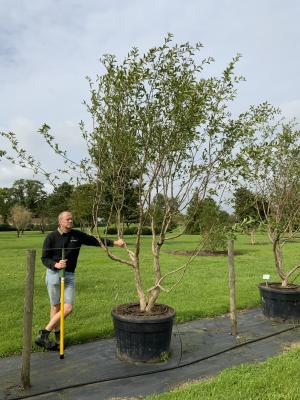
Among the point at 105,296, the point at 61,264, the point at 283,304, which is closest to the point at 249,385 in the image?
the point at 61,264

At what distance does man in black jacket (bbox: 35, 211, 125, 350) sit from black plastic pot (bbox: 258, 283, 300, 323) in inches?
142

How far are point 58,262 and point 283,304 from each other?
181 inches

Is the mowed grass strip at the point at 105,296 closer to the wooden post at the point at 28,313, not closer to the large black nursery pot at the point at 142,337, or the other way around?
the large black nursery pot at the point at 142,337

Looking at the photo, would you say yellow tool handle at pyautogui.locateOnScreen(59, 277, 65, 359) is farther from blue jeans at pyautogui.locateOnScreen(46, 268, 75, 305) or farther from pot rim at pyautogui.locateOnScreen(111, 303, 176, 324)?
pot rim at pyautogui.locateOnScreen(111, 303, 176, 324)

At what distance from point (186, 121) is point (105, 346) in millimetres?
3683

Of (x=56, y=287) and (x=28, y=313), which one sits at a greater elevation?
(x=56, y=287)

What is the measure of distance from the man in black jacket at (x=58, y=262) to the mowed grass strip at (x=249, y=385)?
214 cm

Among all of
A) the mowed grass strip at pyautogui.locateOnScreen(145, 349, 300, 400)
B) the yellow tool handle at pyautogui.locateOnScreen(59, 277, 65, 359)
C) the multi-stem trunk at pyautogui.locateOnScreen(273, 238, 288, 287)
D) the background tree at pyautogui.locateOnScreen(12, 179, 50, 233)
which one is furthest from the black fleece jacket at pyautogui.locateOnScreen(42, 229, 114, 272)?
the background tree at pyautogui.locateOnScreen(12, 179, 50, 233)

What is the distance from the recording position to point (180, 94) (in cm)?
548

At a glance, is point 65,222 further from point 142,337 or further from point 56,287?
point 142,337

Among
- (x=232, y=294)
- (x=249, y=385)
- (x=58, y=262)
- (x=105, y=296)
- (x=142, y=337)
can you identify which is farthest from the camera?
(x=105, y=296)

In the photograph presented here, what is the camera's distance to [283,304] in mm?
7770

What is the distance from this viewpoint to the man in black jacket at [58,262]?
5.86 m

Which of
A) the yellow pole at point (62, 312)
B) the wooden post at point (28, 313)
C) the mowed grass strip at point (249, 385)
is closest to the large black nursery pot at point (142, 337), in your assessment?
the yellow pole at point (62, 312)
